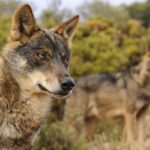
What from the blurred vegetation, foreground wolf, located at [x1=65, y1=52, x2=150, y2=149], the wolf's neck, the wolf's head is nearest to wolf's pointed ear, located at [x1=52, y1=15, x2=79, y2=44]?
the wolf's head

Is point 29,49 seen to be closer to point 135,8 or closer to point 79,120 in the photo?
point 79,120

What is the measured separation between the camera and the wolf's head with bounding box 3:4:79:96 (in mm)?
5482

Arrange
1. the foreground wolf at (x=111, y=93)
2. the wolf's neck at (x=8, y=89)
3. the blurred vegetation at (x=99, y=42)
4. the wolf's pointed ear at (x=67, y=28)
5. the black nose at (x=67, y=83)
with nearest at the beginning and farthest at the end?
the black nose at (x=67, y=83) < the wolf's neck at (x=8, y=89) < the wolf's pointed ear at (x=67, y=28) < the foreground wolf at (x=111, y=93) < the blurred vegetation at (x=99, y=42)

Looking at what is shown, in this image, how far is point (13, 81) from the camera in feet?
18.4

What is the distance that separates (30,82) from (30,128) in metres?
0.50

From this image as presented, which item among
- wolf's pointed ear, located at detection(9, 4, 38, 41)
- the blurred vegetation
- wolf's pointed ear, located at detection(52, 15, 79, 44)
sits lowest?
the blurred vegetation

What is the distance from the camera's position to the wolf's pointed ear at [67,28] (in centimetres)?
630

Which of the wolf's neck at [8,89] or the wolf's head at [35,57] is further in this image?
the wolf's neck at [8,89]

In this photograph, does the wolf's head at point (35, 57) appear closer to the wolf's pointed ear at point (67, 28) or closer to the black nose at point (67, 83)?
the black nose at point (67, 83)

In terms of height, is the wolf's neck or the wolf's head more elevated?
the wolf's head

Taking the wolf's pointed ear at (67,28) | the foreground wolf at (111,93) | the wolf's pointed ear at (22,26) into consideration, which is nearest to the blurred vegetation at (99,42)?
the foreground wolf at (111,93)

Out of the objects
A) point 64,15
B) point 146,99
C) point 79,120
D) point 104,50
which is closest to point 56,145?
point 79,120

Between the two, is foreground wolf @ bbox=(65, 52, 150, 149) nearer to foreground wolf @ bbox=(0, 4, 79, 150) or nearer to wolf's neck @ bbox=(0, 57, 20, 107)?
foreground wolf @ bbox=(0, 4, 79, 150)

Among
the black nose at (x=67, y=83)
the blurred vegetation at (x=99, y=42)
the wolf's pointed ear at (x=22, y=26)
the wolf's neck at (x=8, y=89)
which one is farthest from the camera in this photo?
the blurred vegetation at (x=99, y=42)
